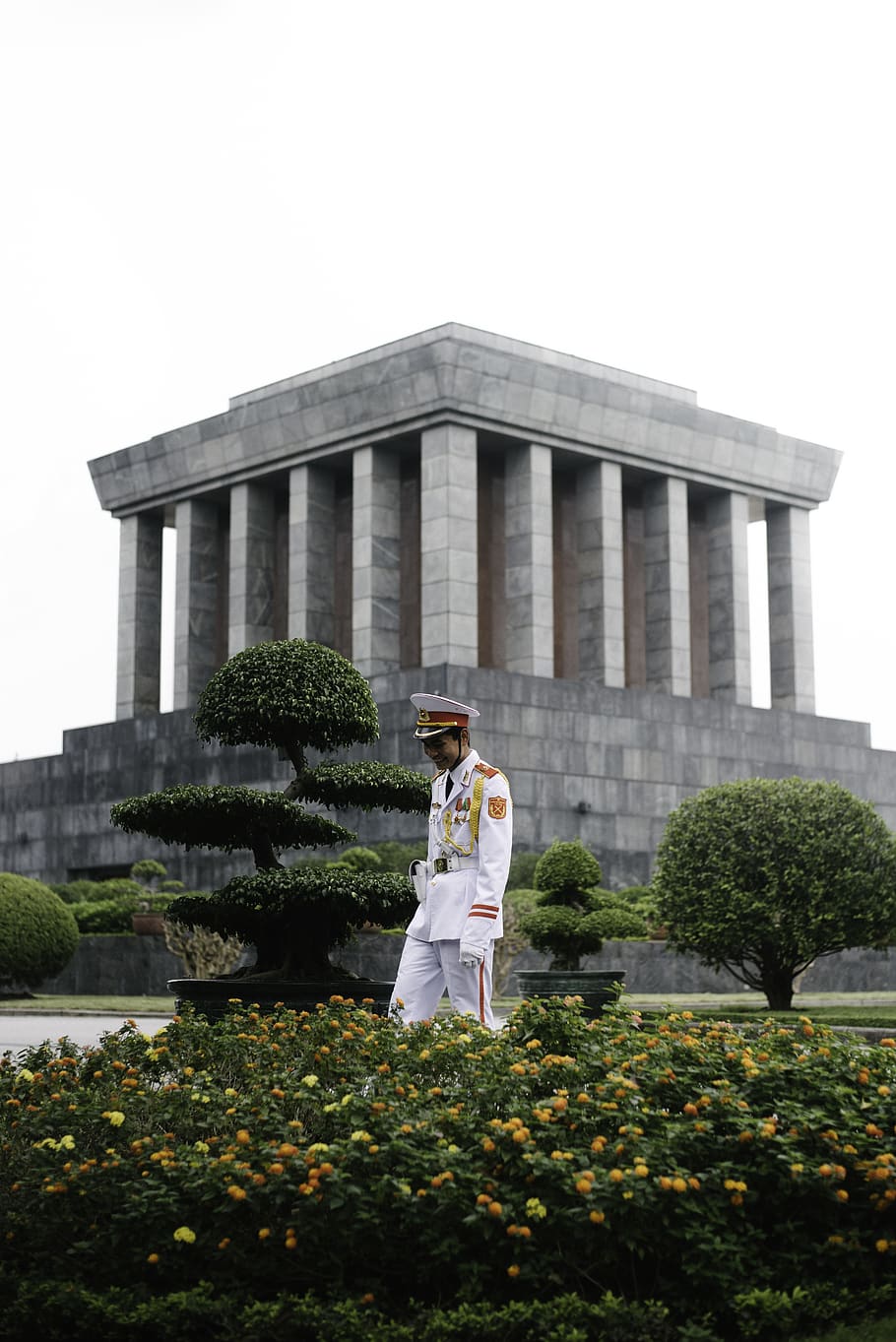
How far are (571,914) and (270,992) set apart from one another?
11.8 metres

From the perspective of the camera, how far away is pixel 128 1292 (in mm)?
4953

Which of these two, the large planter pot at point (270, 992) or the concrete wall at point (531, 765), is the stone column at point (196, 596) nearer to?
the concrete wall at point (531, 765)

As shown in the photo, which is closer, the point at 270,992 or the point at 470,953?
the point at 470,953

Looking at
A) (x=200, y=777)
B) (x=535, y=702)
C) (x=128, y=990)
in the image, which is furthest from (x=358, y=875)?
(x=200, y=777)

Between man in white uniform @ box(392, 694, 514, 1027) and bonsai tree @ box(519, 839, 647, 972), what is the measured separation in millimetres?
14845

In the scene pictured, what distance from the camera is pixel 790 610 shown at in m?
44.6

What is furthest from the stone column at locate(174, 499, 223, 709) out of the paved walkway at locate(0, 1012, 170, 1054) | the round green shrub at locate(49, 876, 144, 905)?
the paved walkway at locate(0, 1012, 170, 1054)

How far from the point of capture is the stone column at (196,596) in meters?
44.2

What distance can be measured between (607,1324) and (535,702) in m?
29.3

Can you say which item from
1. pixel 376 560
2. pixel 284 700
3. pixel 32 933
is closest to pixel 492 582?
pixel 376 560

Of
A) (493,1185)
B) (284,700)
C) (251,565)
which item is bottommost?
(493,1185)

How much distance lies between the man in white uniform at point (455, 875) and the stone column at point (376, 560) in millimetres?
28652

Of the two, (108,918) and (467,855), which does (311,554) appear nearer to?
(108,918)

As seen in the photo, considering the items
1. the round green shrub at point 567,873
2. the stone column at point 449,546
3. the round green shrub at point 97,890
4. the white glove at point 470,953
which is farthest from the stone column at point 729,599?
the white glove at point 470,953
